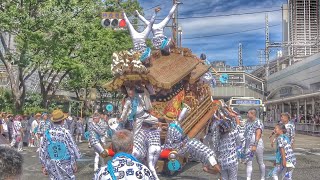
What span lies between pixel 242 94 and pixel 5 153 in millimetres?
62677

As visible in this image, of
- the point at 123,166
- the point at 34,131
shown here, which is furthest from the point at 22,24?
the point at 123,166

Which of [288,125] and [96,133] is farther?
[96,133]

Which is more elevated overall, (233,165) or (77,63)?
(77,63)

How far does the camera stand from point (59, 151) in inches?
318

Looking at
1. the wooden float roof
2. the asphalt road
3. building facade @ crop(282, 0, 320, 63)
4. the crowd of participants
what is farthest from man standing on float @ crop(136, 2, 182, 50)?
building facade @ crop(282, 0, 320, 63)

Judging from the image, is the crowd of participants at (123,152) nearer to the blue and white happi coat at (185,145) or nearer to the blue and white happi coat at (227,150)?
the blue and white happi coat at (227,150)

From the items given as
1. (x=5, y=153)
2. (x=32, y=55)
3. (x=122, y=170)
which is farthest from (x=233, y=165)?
(x=32, y=55)

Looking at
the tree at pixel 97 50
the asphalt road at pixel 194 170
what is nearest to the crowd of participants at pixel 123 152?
the asphalt road at pixel 194 170

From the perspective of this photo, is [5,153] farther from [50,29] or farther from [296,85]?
[296,85]

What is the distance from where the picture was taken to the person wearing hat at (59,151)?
807 cm

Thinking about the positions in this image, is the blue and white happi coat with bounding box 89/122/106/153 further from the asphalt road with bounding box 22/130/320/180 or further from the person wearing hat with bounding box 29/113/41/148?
the person wearing hat with bounding box 29/113/41/148

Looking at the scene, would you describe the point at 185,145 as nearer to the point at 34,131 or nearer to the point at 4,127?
the point at 4,127

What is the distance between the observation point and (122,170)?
4.00 m

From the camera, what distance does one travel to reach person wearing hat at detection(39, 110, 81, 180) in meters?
8.07
